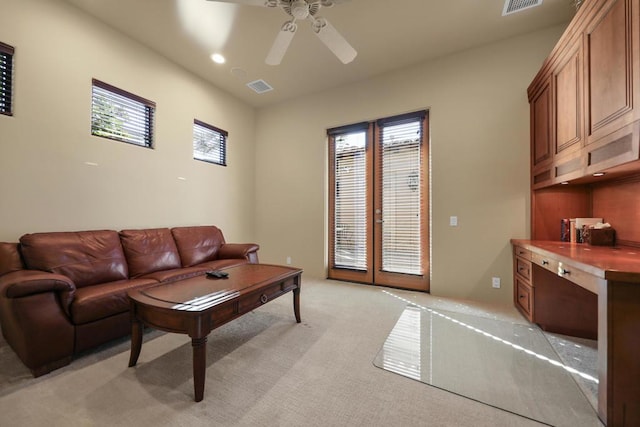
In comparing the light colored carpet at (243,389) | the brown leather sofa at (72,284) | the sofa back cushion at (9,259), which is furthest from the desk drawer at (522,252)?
the sofa back cushion at (9,259)

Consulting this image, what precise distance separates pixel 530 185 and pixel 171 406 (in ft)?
12.7

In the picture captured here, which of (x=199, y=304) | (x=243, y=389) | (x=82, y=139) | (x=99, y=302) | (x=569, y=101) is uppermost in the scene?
(x=569, y=101)

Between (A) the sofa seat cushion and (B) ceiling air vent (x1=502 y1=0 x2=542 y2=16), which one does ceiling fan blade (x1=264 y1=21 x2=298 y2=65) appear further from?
(A) the sofa seat cushion

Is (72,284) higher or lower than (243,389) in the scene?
higher

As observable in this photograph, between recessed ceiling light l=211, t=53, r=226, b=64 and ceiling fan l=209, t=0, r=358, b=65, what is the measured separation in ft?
3.99

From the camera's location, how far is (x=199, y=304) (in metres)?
1.57

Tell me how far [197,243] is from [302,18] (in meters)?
2.87

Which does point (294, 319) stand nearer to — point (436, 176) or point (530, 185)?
point (436, 176)

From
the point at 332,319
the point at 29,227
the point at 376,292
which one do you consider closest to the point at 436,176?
the point at 376,292

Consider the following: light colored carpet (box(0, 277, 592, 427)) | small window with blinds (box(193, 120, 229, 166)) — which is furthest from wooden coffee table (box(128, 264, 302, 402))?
small window with blinds (box(193, 120, 229, 166))

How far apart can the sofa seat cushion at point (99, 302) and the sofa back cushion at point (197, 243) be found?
3.30 feet

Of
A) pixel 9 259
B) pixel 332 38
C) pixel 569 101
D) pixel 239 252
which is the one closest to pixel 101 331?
pixel 9 259

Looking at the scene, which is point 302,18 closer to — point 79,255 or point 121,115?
point 121,115

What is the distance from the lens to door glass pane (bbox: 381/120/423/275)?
3600 mm
